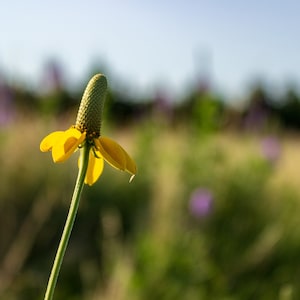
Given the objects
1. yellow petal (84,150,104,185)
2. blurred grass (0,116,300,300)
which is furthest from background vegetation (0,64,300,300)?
yellow petal (84,150,104,185)

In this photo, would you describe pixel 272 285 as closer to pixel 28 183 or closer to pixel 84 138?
pixel 28 183

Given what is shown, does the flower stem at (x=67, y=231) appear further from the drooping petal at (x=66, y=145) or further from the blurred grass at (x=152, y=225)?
the blurred grass at (x=152, y=225)

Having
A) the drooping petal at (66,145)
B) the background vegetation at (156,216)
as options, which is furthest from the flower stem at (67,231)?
the background vegetation at (156,216)

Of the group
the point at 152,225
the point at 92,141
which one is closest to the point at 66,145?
the point at 92,141

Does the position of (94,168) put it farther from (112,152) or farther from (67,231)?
(67,231)

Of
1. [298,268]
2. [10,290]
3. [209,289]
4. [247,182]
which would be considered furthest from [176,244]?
[247,182]

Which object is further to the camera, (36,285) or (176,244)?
(36,285)
